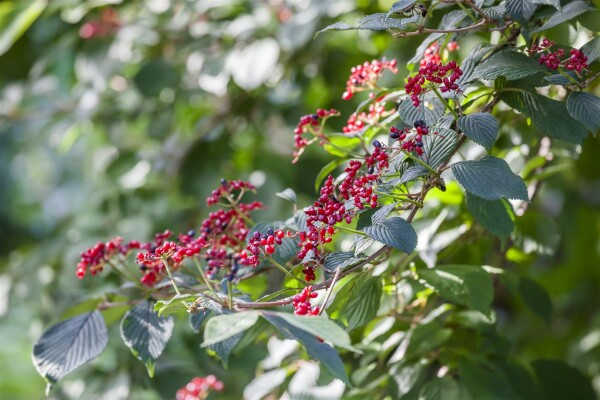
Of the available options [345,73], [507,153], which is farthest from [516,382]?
[345,73]

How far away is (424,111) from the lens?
26.6 inches

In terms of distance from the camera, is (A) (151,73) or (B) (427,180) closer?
(B) (427,180)

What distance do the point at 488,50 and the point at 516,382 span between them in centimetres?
41

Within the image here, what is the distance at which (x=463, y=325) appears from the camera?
0.91 meters

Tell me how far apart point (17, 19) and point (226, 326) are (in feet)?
3.90

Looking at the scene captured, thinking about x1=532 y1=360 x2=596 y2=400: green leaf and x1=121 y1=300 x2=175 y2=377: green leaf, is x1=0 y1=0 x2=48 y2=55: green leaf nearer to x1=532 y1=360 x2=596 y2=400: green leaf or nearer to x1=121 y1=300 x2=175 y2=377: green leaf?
x1=121 y1=300 x2=175 y2=377: green leaf

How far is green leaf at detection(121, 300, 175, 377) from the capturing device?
729 millimetres

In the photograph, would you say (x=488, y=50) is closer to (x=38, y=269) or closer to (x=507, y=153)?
(x=507, y=153)

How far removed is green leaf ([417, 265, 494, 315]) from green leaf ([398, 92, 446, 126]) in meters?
0.20

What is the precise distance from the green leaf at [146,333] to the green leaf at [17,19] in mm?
878

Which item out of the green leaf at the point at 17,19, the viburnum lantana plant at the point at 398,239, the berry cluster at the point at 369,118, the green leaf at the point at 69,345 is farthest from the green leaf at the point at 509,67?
the green leaf at the point at 17,19

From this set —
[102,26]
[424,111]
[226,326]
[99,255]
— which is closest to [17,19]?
[102,26]

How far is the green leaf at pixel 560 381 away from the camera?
97 cm

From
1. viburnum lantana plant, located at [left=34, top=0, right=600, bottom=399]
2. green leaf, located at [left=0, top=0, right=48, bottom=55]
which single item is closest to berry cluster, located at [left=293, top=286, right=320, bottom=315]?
viburnum lantana plant, located at [left=34, top=0, right=600, bottom=399]
